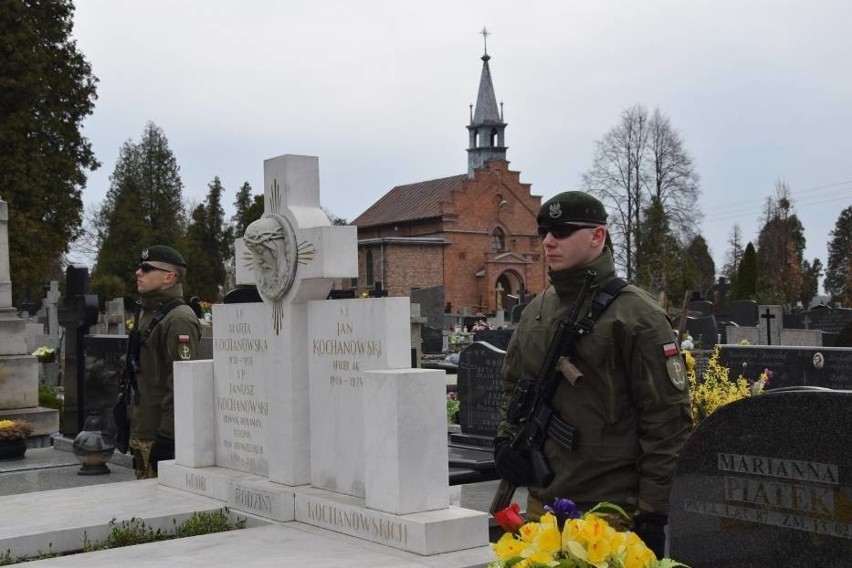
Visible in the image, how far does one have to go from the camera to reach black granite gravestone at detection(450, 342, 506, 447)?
10203mm

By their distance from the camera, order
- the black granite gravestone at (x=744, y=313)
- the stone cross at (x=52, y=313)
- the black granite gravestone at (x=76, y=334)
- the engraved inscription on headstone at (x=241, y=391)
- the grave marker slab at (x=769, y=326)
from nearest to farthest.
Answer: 1. the engraved inscription on headstone at (x=241, y=391)
2. the black granite gravestone at (x=76, y=334)
3. the grave marker slab at (x=769, y=326)
4. the stone cross at (x=52, y=313)
5. the black granite gravestone at (x=744, y=313)

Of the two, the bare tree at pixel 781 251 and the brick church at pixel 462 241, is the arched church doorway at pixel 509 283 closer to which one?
the brick church at pixel 462 241

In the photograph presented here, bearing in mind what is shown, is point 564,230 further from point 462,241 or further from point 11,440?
point 462,241

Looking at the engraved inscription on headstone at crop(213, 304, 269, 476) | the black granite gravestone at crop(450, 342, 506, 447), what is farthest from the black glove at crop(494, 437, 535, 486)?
the black granite gravestone at crop(450, 342, 506, 447)

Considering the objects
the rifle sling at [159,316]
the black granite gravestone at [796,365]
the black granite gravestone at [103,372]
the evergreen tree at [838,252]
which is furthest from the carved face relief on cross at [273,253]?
the evergreen tree at [838,252]

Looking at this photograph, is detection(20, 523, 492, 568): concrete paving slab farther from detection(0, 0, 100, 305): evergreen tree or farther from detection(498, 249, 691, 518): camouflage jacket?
detection(0, 0, 100, 305): evergreen tree

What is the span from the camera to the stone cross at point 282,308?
6500 mm

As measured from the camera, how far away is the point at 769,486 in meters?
3.09

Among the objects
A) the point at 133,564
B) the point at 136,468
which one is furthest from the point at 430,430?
the point at 136,468

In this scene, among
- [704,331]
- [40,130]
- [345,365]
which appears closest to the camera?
[345,365]

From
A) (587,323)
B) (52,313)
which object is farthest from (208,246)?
(587,323)

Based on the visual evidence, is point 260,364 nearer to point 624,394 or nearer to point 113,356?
point 624,394

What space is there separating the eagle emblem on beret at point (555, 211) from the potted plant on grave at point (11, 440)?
7656 millimetres

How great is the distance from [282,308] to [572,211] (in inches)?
115
